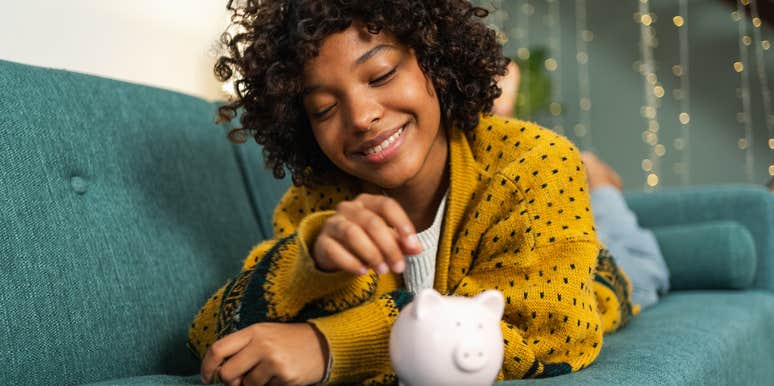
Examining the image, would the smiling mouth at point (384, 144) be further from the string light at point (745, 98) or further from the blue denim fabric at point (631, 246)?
the string light at point (745, 98)

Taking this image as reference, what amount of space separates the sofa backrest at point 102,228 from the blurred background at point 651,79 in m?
1.44

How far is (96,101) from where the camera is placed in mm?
1144

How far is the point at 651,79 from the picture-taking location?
3.91 metres

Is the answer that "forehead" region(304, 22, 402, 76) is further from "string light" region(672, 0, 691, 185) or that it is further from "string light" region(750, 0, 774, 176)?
"string light" region(672, 0, 691, 185)

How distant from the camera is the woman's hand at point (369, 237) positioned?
0.61 metres

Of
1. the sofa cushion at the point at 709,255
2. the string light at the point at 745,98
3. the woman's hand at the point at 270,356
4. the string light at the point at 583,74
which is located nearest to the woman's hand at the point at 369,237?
the woman's hand at the point at 270,356

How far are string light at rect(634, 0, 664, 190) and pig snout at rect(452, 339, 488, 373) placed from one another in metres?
3.52

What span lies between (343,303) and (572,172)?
391 mm

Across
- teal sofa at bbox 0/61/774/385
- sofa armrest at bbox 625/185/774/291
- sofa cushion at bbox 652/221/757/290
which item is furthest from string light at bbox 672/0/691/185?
teal sofa at bbox 0/61/774/385

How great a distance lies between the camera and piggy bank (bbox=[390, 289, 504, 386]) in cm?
61

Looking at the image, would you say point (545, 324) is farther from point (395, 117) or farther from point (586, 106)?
point (586, 106)

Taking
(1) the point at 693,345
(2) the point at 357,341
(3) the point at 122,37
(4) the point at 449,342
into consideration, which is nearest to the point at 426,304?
(4) the point at 449,342

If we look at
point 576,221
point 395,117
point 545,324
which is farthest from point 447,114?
point 545,324

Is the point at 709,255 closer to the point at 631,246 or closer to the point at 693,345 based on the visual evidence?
the point at 631,246
